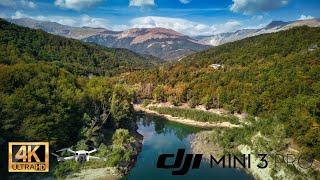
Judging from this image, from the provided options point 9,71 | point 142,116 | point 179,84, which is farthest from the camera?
point 179,84

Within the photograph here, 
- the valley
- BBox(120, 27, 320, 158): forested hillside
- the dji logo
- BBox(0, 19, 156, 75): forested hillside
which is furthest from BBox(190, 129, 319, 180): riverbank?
BBox(0, 19, 156, 75): forested hillside

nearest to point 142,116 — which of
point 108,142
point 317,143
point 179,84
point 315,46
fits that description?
point 179,84

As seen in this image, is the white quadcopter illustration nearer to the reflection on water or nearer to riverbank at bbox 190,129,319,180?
the reflection on water

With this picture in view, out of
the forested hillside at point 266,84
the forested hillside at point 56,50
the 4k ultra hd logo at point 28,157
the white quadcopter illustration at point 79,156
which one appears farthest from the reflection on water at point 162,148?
the forested hillside at point 56,50

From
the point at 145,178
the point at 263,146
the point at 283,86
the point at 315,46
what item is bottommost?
the point at 145,178

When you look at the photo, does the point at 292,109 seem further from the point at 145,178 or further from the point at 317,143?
the point at 145,178

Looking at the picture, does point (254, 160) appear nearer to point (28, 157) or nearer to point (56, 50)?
point (28, 157)

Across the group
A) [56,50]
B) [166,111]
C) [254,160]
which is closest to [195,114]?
[166,111]
